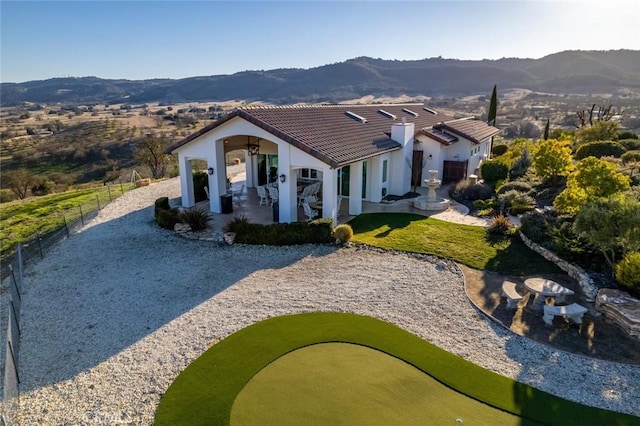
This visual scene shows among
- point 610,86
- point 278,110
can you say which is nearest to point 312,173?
point 278,110

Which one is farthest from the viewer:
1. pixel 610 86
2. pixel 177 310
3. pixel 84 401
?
pixel 610 86

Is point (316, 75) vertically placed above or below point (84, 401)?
above

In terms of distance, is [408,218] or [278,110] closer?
[408,218]

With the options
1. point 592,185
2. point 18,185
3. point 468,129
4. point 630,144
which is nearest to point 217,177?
point 592,185

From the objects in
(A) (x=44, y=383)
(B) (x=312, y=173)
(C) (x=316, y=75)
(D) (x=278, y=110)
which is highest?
(C) (x=316, y=75)

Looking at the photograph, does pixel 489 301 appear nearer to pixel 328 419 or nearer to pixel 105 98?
pixel 328 419

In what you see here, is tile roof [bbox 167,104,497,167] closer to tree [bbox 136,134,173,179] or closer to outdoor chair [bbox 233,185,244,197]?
outdoor chair [bbox 233,185,244,197]

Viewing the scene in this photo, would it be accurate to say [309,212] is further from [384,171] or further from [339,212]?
[384,171]

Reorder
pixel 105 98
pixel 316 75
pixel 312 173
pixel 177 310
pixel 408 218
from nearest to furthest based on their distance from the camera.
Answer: pixel 177 310 < pixel 408 218 < pixel 312 173 < pixel 316 75 < pixel 105 98
